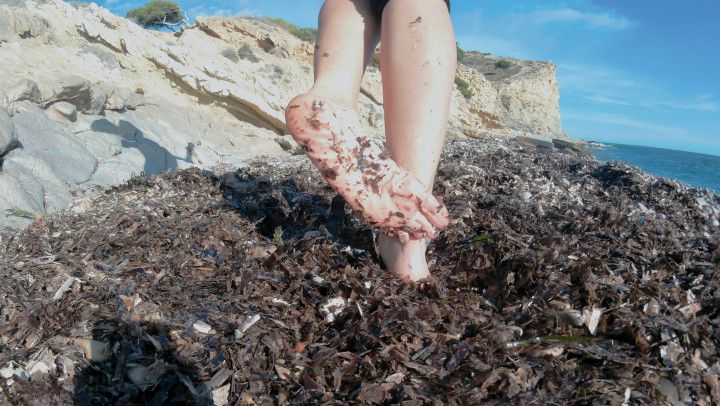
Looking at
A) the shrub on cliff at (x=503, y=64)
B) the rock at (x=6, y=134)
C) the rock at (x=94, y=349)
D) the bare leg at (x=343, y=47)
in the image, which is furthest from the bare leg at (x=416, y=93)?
the shrub on cliff at (x=503, y=64)

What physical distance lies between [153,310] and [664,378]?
3.50ft

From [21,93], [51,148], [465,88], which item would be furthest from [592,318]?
[465,88]

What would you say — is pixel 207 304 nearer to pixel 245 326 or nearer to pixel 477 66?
pixel 245 326

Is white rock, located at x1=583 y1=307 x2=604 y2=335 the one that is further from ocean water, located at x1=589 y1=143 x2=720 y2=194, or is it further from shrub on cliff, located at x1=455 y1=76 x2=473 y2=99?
shrub on cliff, located at x1=455 y1=76 x2=473 y2=99

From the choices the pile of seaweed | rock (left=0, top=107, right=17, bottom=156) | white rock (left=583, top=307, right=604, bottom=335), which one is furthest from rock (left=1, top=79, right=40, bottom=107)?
white rock (left=583, top=307, right=604, bottom=335)

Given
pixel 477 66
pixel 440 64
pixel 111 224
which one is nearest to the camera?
pixel 440 64

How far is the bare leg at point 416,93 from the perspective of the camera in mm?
1354

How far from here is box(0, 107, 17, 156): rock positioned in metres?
3.24

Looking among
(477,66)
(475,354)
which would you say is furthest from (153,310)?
(477,66)

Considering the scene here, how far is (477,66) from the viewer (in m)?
44.4

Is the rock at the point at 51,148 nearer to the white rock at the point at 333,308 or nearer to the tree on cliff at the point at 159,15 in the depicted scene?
the white rock at the point at 333,308

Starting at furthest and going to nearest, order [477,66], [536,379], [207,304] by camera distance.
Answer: [477,66]
[207,304]
[536,379]

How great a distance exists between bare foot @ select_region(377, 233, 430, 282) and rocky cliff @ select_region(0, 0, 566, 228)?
2.14 meters

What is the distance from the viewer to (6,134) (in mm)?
3285
